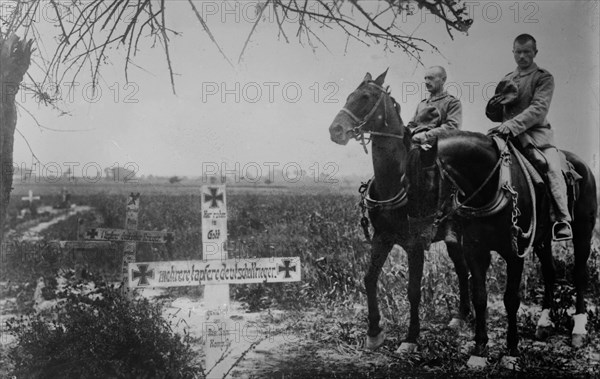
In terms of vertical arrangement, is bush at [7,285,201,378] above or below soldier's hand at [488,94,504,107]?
below

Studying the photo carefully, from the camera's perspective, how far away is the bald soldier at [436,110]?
4582 millimetres

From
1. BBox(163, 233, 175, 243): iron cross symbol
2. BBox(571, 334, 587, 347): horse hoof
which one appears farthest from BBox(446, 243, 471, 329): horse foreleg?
BBox(163, 233, 175, 243): iron cross symbol

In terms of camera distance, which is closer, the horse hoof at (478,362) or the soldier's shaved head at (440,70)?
the horse hoof at (478,362)

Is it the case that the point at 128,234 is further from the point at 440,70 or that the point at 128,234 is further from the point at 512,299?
the point at 512,299

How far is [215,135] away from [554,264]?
3348mm

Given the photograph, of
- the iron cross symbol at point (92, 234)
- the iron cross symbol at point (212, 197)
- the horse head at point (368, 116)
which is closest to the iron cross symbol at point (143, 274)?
the iron cross symbol at point (92, 234)

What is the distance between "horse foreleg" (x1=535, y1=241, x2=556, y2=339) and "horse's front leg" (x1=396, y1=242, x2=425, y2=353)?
3.76ft

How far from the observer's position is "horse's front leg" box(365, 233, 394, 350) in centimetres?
448

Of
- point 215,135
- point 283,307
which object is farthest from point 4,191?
point 283,307

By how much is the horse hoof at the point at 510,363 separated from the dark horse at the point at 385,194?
746 mm

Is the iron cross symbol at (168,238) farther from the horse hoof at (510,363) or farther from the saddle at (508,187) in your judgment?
the horse hoof at (510,363)

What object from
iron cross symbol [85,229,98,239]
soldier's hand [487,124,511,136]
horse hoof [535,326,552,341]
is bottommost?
horse hoof [535,326,552,341]

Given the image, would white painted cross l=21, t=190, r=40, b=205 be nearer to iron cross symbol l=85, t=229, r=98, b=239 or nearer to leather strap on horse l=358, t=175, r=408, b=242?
iron cross symbol l=85, t=229, r=98, b=239

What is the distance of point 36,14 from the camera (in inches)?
184
